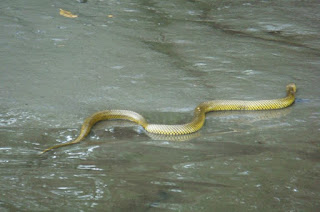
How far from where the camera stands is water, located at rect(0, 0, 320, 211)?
398 centimetres

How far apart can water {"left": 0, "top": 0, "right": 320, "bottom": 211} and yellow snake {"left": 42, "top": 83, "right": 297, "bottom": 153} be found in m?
0.13

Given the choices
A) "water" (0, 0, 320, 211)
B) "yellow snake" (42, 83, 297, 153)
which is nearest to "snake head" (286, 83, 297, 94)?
"yellow snake" (42, 83, 297, 153)

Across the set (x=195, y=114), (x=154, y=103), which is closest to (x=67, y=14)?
(x=154, y=103)

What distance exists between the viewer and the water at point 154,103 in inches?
157

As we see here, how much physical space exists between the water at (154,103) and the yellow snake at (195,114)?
0.13m

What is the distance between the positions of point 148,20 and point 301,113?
632 cm

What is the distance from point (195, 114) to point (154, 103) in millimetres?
823

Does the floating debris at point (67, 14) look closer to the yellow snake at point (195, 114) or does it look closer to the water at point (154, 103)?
the water at point (154, 103)

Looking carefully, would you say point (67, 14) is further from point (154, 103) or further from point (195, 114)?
point (195, 114)

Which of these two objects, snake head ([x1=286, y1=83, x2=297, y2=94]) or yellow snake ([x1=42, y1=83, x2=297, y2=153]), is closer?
yellow snake ([x1=42, y1=83, x2=297, y2=153])

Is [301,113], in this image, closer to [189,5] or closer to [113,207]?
[113,207]

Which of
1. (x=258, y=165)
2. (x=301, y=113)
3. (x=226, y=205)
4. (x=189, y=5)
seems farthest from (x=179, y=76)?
(x=189, y=5)

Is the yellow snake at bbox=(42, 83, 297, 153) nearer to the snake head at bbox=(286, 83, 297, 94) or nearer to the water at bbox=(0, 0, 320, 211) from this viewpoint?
the snake head at bbox=(286, 83, 297, 94)

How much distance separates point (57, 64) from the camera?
8266 mm
